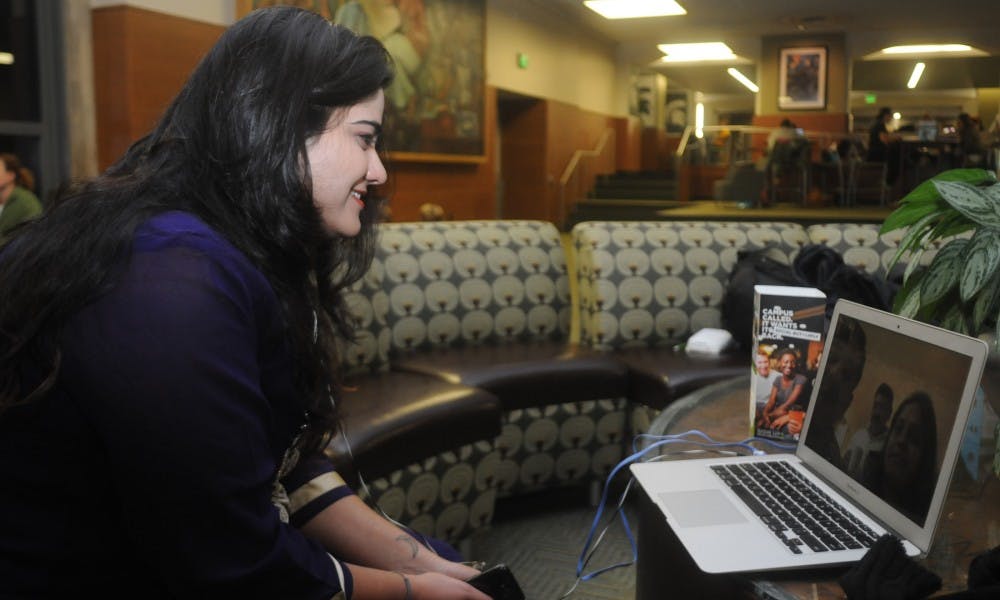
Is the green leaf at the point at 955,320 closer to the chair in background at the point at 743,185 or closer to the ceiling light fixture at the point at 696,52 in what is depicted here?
the chair in background at the point at 743,185

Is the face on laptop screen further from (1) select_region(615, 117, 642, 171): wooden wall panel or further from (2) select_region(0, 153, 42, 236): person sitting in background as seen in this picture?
(1) select_region(615, 117, 642, 171): wooden wall panel

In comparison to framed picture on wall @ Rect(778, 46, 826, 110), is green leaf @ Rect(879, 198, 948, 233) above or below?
below

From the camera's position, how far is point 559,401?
2.99 metres

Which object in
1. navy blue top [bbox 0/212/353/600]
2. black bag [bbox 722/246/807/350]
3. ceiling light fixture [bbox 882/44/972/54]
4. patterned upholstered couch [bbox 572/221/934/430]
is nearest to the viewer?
navy blue top [bbox 0/212/353/600]

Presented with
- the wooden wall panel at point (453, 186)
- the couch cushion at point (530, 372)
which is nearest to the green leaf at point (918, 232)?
the couch cushion at point (530, 372)

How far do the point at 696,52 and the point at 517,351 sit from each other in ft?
43.3

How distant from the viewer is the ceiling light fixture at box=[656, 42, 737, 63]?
47.2 feet

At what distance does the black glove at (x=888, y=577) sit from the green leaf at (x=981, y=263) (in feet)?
1.20

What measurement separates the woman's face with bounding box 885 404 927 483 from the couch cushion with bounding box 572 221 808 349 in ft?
7.50

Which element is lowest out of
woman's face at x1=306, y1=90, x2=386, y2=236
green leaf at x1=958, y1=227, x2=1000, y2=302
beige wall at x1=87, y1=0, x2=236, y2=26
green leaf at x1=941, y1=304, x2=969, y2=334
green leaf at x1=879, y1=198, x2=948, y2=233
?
green leaf at x1=941, y1=304, x2=969, y2=334

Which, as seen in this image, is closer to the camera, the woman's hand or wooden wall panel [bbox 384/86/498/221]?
the woman's hand

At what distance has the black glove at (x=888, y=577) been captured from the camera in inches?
34.2

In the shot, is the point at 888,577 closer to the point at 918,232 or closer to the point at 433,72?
the point at 918,232

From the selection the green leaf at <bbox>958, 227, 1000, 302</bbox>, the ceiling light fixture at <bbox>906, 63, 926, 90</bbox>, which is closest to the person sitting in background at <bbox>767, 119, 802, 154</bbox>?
the ceiling light fixture at <bbox>906, 63, 926, 90</bbox>
